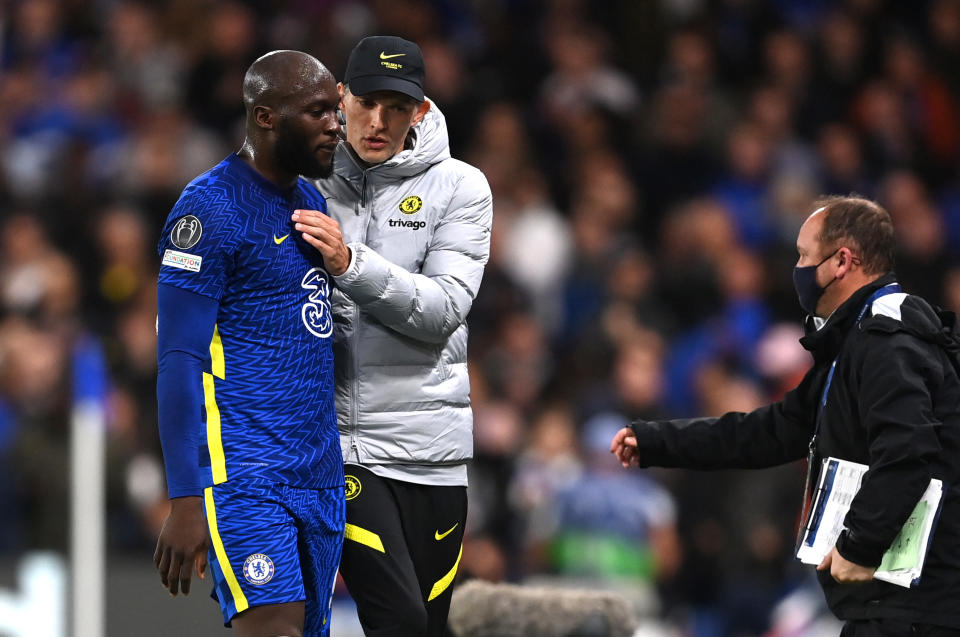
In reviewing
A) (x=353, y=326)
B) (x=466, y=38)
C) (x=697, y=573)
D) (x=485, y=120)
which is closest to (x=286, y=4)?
(x=466, y=38)

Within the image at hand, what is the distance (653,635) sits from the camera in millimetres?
7254

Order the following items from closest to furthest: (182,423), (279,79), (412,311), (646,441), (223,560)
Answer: (182,423)
(223,560)
(279,79)
(412,311)
(646,441)

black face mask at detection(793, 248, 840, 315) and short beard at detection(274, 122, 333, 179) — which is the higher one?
short beard at detection(274, 122, 333, 179)

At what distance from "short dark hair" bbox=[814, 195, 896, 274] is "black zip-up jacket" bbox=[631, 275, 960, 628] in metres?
0.08

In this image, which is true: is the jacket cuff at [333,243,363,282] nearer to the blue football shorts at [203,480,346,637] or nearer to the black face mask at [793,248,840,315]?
the blue football shorts at [203,480,346,637]

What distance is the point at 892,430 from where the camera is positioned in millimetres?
3705

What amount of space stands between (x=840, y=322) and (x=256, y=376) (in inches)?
58.9

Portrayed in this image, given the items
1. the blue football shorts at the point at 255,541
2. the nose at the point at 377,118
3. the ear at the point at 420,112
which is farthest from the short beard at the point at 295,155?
the blue football shorts at the point at 255,541

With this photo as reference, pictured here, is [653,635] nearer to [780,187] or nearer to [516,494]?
[516,494]

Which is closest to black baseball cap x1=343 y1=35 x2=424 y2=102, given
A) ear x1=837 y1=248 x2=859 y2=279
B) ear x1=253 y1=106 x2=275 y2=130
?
ear x1=253 y1=106 x2=275 y2=130

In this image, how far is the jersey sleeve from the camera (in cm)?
360

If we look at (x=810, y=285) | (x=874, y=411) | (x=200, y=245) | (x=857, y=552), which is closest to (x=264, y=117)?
(x=200, y=245)

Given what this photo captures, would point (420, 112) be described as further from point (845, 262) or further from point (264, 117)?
point (845, 262)

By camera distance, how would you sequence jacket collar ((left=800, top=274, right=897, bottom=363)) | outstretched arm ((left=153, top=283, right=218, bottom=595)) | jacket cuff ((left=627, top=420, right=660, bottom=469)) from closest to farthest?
1. outstretched arm ((left=153, top=283, right=218, bottom=595))
2. jacket collar ((left=800, top=274, right=897, bottom=363))
3. jacket cuff ((left=627, top=420, right=660, bottom=469))
